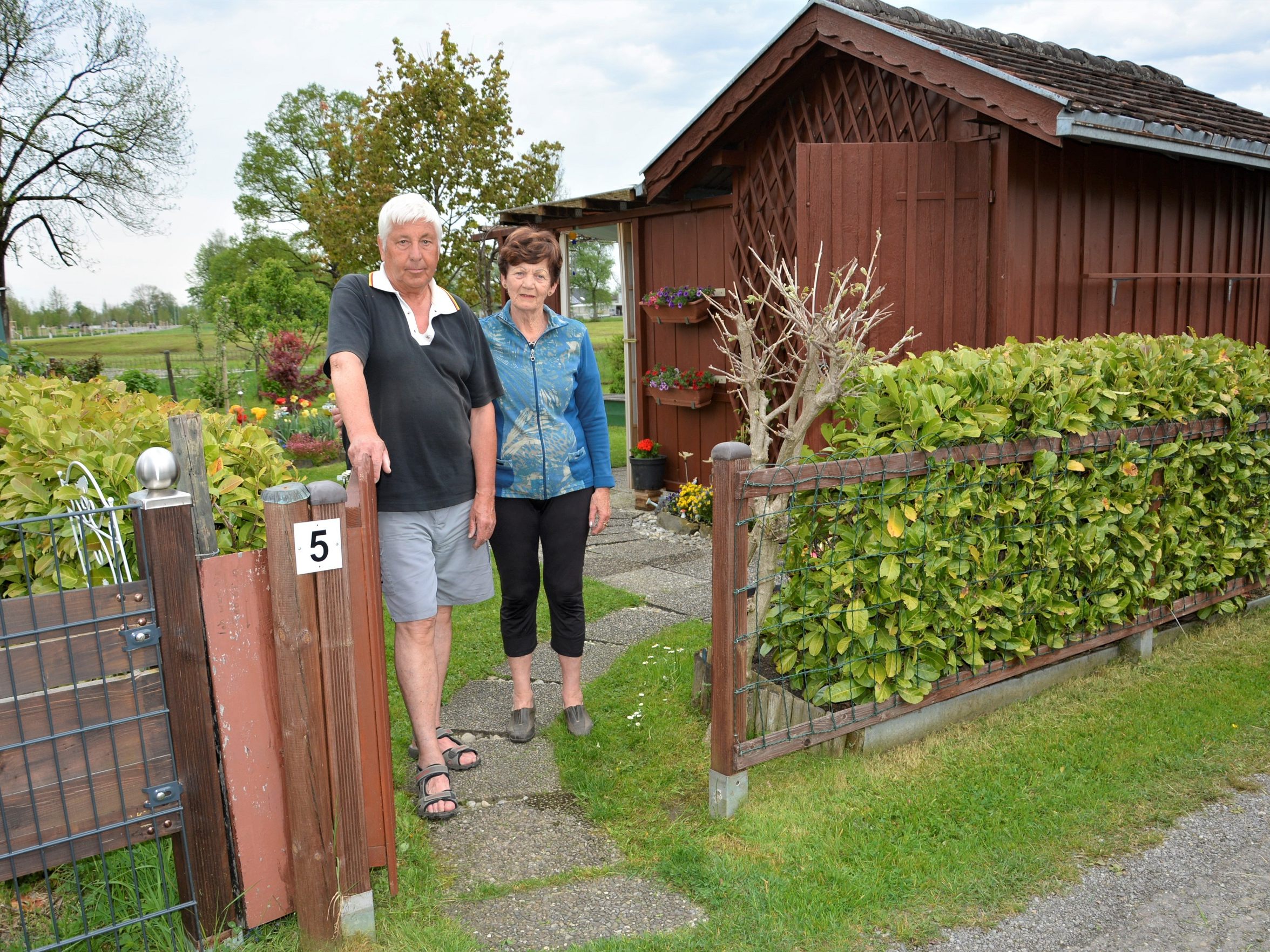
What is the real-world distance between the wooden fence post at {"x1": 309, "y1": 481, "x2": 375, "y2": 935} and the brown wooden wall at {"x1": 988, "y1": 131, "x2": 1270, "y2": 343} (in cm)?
430

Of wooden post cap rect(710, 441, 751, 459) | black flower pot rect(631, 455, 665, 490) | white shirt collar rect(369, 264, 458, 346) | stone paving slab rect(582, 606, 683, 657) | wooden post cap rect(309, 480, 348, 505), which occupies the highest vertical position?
white shirt collar rect(369, 264, 458, 346)

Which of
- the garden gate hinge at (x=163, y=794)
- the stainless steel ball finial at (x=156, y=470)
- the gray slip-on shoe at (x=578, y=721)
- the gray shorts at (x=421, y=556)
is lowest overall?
the gray slip-on shoe at (x=578, y=721)

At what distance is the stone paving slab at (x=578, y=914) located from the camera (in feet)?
8.45

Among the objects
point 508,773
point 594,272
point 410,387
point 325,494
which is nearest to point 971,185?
point 410,387

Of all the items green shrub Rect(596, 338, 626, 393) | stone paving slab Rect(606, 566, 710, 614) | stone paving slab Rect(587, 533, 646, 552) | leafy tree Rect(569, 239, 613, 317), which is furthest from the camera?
leafy tree Rect(569, 239, 613, 317)

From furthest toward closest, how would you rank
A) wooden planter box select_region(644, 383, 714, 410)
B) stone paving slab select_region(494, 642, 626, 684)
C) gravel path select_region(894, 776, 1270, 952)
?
1. wooden planter box select_region(644, 383, 714, 410)
2. stone paving slab select_region(494, 642, 626, 684)
3. gravel path select_region(894, 776, 1270, 952)

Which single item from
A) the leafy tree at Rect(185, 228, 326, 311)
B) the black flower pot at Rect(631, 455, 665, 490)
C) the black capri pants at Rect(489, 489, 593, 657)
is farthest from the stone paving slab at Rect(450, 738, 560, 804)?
the leafy tree at Rect(185, 228, 326, 311)

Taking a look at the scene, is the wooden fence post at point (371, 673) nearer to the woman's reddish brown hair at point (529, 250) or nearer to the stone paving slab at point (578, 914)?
the stone paving slab at point (578, 914)

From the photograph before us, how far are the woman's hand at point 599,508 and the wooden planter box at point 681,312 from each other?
4424 millimetres

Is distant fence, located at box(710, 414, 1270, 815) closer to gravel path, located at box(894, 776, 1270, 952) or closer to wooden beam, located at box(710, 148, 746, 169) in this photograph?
gravel path, located at box(894, 776, 1270, 952)

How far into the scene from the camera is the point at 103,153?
25.6 meters

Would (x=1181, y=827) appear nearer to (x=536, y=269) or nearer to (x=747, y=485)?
(x=747, y=485)

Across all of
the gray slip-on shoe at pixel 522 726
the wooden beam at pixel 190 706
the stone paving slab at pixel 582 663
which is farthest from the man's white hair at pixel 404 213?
the stone paving slab at pixel 582 663

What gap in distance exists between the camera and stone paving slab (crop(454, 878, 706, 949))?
258cm
